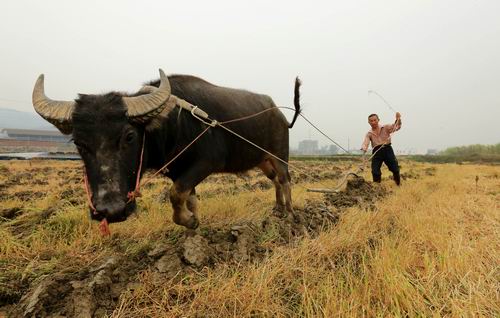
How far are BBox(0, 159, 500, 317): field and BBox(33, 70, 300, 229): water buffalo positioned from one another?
0.49 meters

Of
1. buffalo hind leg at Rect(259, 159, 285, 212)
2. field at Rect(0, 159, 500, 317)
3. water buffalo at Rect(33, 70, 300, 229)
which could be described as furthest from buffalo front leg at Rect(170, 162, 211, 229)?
buffalo hind leg at Rect(259, 159, 285, 212)

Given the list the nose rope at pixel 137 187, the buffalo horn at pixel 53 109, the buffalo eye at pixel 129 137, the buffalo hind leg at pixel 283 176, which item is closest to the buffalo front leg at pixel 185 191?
the nose rope at pixel 137 187

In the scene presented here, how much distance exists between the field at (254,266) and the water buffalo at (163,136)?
0.49 meters

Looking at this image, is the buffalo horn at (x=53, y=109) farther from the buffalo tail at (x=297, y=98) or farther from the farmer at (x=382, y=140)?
the farmer at (x=382, y=140)

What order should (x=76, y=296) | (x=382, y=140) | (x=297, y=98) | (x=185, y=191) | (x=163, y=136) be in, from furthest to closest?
(x=382, y=140), (x=297, y=98), (x=185, y=191), (x=163, y=136), (x=76, y=296)

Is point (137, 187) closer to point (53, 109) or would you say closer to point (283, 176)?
point (53, 109)

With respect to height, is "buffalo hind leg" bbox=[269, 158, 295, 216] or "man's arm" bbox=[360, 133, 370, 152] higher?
"man's arm" bbox=[360, 133, 370, 152]

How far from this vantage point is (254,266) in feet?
7.58

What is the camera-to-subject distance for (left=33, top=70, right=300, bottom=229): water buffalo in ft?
7.94

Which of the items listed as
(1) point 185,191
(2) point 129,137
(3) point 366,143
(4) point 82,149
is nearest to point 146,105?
(2) point 129,137

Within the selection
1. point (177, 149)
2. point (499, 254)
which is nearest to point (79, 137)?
point (177, 149)

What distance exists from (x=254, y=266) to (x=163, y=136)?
1537 millimetres

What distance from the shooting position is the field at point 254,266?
183 cm

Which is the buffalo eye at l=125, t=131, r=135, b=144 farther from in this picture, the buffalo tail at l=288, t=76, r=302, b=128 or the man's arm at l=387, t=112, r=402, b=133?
the man's arm at l=387, t=112, r=402, b=133
